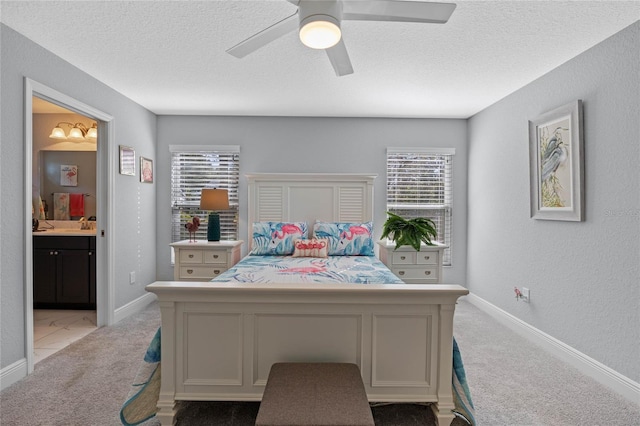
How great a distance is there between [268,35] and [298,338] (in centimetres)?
166

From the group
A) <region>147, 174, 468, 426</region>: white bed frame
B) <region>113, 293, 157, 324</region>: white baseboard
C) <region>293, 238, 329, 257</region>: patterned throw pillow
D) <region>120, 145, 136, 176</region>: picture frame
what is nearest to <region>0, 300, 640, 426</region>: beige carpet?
<region>147, 174, 468, 426</region>: white bed frame

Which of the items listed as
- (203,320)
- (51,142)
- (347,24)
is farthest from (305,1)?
(51,142)

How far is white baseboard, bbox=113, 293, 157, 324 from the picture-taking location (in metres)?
3.75

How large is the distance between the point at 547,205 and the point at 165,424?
334cm

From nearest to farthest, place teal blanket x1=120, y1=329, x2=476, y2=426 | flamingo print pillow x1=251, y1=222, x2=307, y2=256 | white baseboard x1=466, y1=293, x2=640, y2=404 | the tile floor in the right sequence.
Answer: teal blanket x1=120, y1=329, x2=476, y2=426 → white baseboard x1=466, y1=293, x2=640, y2=404 → the tile floor → flamingo print pillow x1=251, y1=222, x2=307, y2=256

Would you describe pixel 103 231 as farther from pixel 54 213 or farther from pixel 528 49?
pixel 528 49

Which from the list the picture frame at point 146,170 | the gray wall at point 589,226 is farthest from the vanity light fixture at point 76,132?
the gray wall at point 589,226

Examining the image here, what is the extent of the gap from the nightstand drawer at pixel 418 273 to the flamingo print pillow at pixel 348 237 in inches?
16.6

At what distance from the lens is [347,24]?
7.80 feet

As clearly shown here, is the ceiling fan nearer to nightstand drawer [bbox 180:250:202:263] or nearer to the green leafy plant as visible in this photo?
the green leafy plant

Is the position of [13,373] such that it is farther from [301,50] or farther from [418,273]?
[418,273]

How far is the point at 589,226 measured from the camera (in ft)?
8.91

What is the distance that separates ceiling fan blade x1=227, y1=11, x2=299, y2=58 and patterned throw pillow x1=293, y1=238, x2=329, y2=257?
2.17m

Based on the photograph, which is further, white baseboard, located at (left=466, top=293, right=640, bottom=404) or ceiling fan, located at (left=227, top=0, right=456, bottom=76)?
white baseboard, located at (left=466, top=293, right=640, bottom=404)
